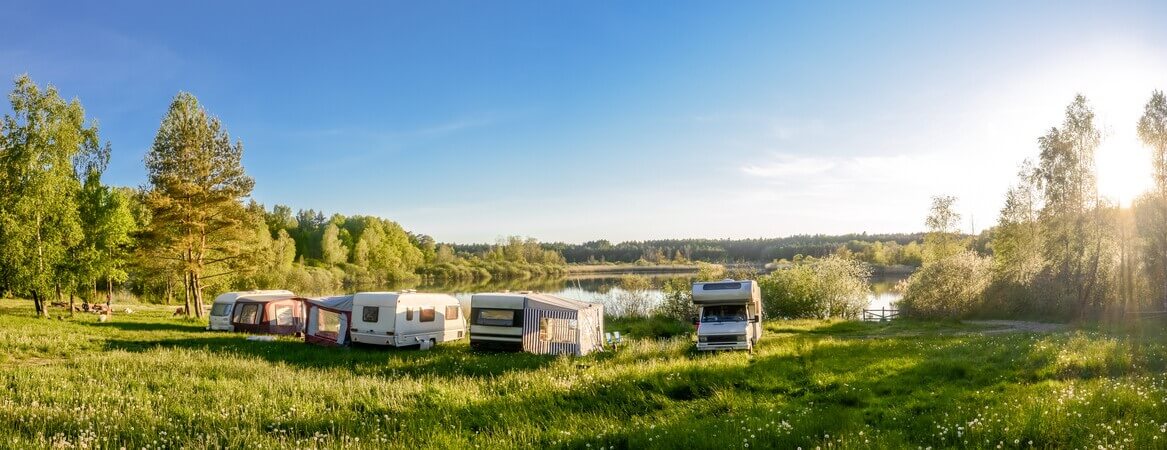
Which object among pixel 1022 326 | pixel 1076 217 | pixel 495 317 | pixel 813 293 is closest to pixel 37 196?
pixel 495 317

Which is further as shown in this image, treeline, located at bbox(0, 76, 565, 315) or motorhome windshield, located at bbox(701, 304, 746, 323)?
treeline, located at bbox(0, 76, 565, 315)

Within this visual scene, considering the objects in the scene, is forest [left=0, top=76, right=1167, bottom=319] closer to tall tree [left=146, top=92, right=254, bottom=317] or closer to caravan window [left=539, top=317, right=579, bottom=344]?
tall tree [left=146, top=92, right=254, bottom=317]

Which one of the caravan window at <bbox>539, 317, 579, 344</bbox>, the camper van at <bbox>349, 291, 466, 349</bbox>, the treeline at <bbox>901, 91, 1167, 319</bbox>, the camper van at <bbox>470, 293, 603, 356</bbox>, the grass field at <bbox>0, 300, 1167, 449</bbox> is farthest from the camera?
the treeline at <bbox>901, 91, 1167, 319</bbox>

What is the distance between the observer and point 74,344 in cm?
2044

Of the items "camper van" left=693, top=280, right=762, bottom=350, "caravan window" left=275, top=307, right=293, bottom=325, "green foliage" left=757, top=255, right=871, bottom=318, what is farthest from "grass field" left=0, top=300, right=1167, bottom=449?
"green foliage" left=757, top=255, right=871, bottom=318

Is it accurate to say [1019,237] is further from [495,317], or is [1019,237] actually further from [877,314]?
[495,317]

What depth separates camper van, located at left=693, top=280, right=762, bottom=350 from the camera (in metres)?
20.8

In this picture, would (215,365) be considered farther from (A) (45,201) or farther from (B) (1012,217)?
(B) (1012,217)

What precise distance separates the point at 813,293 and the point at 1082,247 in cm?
1417

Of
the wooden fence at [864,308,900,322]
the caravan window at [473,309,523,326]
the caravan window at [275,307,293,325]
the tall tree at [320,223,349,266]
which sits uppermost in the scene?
the tall tree at [320,223,349,266]

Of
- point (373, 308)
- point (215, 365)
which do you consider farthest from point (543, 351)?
point (215, 365)

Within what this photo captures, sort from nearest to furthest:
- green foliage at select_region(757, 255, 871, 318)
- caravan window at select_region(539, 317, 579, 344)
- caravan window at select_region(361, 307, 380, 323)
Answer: caravan window at select_region(539, 317, 579, 344), caravan window at select_region(361, 307, 380, 323), green foliage at select_region(757, 255, 871, 318)

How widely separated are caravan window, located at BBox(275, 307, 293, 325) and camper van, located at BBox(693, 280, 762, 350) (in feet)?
62.7

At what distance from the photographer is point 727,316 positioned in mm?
22047
